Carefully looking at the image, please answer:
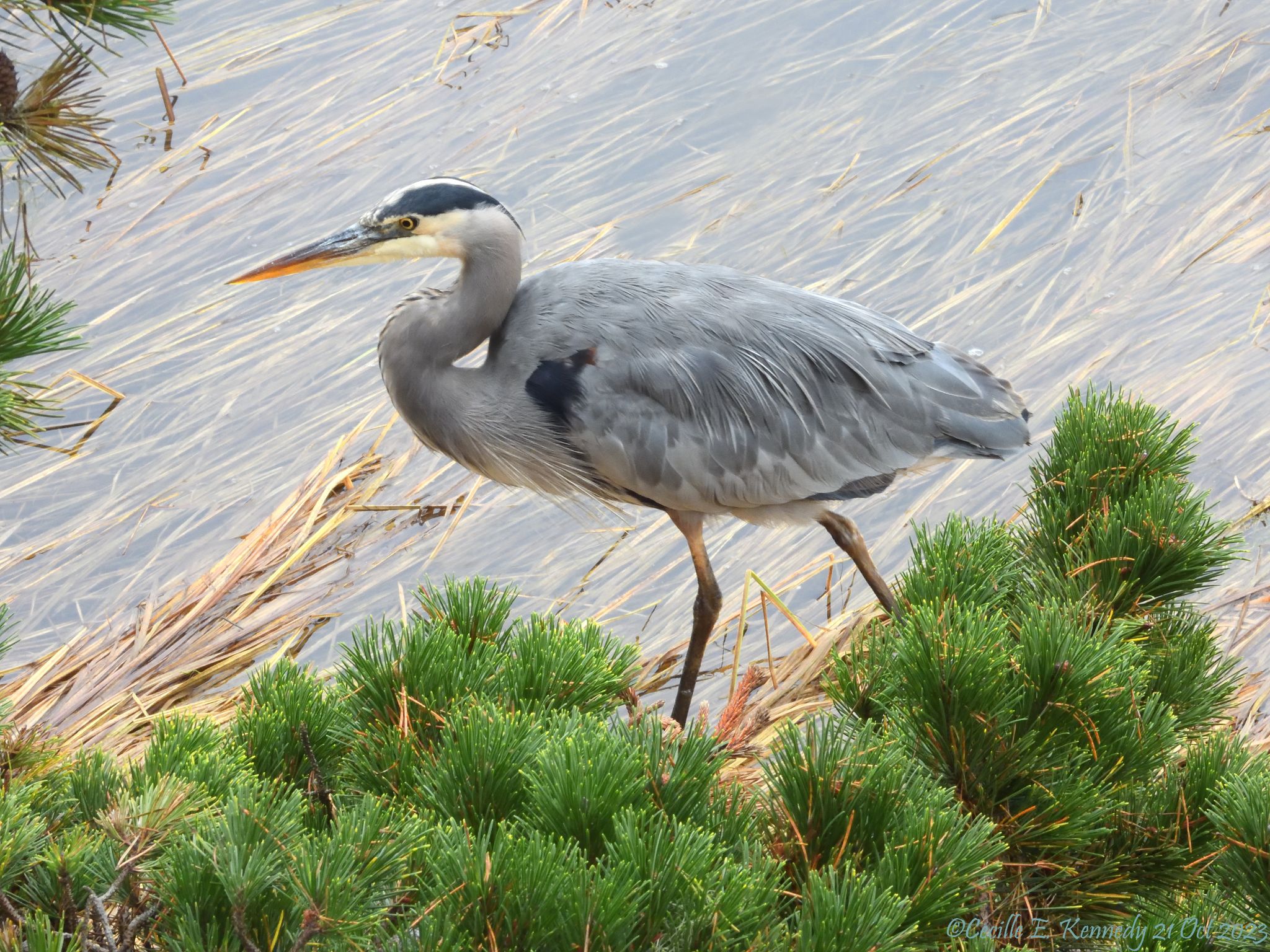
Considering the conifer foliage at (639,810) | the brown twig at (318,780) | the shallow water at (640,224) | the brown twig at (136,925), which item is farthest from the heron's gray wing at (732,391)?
the brown twig at (136,925)

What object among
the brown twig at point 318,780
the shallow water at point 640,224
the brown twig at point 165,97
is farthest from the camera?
the brown twig at point 165,97

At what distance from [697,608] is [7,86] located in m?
1.89

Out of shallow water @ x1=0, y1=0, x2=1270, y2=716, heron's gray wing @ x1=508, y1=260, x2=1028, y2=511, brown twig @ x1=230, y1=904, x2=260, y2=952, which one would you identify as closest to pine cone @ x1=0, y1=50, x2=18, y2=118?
heron's gray wing @ x1=508, y1=260, x2=1028, y2=511

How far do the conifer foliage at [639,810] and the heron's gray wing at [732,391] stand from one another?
145 centimetres

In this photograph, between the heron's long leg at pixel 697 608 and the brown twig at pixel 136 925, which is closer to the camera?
the brown twig at pixel 136 925

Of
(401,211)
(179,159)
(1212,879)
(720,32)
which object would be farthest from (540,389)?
(720,32)

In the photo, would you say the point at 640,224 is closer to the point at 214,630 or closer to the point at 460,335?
the point at 460,335

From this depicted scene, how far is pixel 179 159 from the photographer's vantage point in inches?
196

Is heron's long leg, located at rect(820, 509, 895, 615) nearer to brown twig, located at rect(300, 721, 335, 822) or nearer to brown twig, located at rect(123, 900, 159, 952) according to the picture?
brown twig, located at rect(300, 721, 335, 822)

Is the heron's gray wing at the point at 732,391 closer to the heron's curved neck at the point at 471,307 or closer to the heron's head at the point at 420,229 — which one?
the heron's curved neck at the point at 471,307

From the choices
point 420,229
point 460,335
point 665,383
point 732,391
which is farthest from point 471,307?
point 732,391

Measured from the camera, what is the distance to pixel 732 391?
3.17 metres

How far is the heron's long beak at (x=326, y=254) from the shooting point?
3096 mm

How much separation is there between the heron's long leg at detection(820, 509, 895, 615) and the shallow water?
348 millimetres
